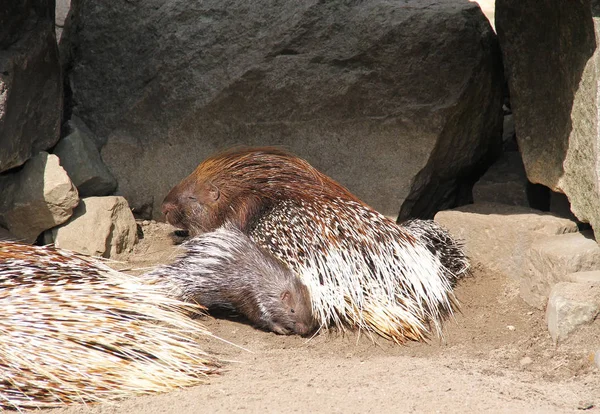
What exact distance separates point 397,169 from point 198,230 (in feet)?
4.22

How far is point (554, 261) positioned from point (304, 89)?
191 cm

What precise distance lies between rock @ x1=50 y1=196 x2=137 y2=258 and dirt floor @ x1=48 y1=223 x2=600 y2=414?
1072mm

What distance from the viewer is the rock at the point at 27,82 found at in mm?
4836

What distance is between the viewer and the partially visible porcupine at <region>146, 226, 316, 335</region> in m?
4.50

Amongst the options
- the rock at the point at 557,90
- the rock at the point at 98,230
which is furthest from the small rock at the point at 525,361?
the rock at the point at 98,230

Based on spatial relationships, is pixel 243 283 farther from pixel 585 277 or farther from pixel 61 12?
pixel 61 12

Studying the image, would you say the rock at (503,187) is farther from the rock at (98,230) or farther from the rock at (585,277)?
the rock at (98,230)

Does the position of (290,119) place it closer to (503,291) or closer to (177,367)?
(503,291)

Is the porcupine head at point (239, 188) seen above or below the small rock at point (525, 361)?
above

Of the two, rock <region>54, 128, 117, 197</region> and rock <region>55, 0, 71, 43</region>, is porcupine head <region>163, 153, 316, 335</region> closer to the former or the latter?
rock <region>54, 128, 117, 197</region>

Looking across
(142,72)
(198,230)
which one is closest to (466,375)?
(198,230)

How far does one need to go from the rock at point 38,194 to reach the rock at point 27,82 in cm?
11

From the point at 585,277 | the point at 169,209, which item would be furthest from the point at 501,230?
the point at 169,209

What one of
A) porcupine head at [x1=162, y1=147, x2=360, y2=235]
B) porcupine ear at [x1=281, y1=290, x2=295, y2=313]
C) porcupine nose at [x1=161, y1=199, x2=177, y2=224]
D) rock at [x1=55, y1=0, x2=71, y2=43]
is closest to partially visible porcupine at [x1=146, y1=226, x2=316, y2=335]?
porcupine ear at [x1=281, y1=290, x2=295, y2=313]
